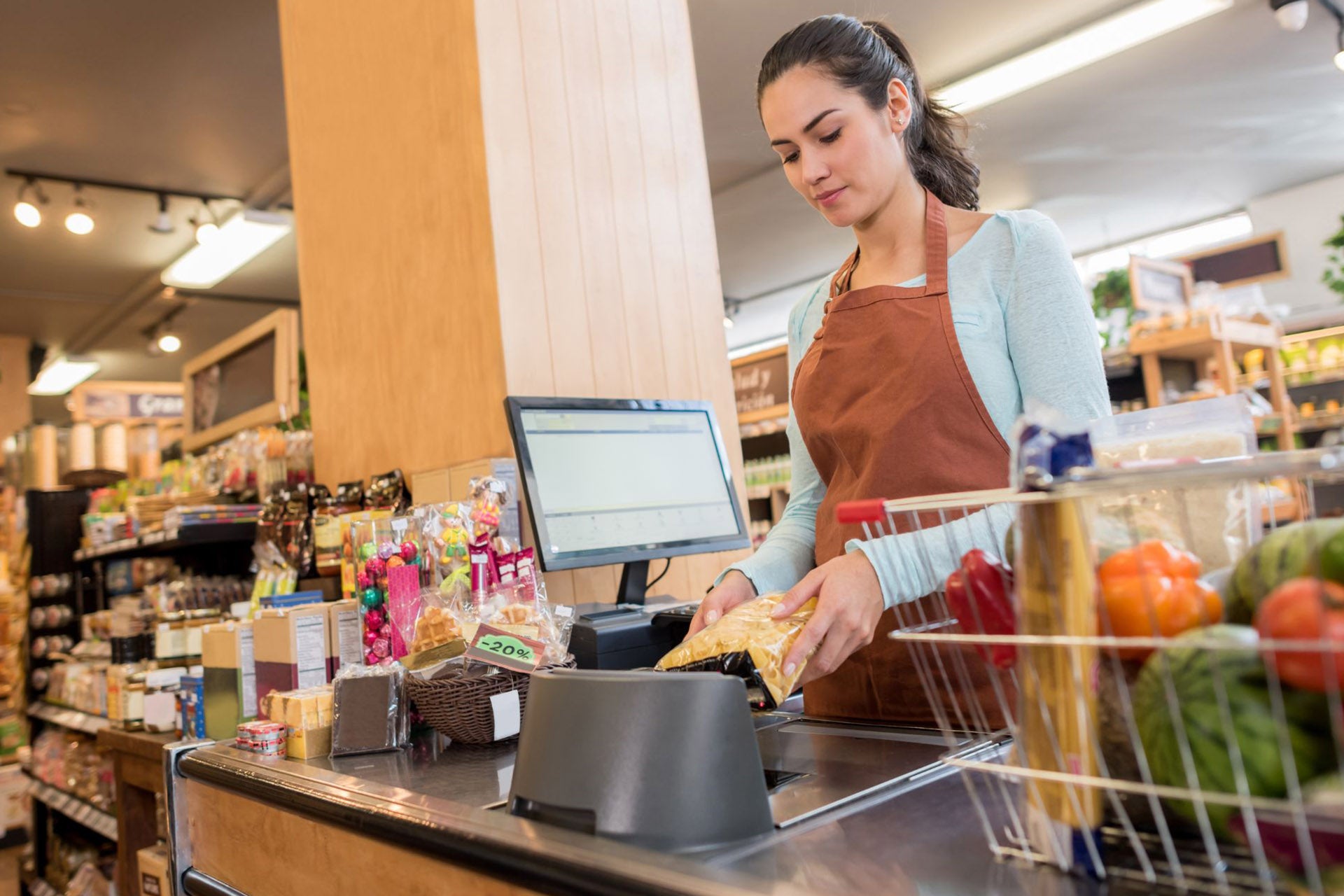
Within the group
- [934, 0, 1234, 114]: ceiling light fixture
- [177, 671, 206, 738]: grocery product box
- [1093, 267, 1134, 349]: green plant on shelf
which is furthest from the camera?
[1093, 267, 1134, 349]: green plant on shelf

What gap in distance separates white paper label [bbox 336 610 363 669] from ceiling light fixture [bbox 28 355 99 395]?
9.51m

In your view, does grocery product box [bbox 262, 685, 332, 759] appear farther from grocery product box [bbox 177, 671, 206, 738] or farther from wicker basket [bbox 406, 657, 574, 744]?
grocery product box [bbox 177, 671, 206, 738]

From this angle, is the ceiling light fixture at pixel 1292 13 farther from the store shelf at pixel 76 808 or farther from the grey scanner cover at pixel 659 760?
the store shelf at pixel 76 808

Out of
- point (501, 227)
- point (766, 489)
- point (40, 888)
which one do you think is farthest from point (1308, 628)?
point (766, 489)

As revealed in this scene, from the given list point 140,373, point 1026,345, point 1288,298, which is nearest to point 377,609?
point 1026,345

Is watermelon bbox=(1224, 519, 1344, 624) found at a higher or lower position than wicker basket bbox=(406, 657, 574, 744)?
higher

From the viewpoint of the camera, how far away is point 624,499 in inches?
76.8

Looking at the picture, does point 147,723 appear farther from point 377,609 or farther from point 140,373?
point 140,373

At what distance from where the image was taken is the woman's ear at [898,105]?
4.96 ft

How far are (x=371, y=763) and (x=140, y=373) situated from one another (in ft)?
38.5

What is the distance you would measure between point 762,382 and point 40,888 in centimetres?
431

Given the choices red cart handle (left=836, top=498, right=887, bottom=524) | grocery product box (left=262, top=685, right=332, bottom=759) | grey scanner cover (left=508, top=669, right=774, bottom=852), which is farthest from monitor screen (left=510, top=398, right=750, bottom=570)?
red cart handle (left=836, top=498, right=887, bottom=524)

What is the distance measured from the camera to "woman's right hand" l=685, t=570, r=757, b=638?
1229 mm

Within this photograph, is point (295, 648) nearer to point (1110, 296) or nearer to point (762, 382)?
point (762, 382)
